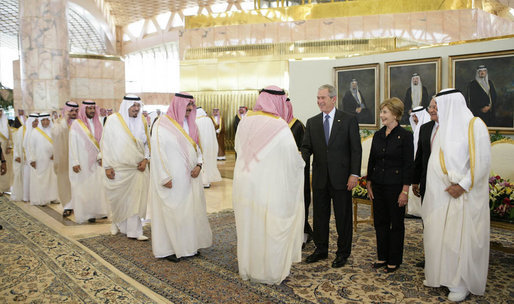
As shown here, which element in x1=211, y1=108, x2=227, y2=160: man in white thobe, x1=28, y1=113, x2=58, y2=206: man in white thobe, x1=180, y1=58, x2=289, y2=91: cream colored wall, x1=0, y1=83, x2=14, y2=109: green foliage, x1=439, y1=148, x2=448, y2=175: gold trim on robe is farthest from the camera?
x1=0, y1=83, x2=14, y2=109: green foliage

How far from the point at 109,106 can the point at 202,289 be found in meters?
14.4

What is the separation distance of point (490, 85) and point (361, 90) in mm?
2200

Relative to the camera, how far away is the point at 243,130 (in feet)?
11.8

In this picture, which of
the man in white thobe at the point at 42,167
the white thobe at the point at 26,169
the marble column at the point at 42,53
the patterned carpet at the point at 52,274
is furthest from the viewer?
the marble column at the point at 42,53

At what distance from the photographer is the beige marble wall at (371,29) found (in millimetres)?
12555

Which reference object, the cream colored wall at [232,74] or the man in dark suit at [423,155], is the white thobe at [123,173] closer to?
the man in dark suit at [423,155]

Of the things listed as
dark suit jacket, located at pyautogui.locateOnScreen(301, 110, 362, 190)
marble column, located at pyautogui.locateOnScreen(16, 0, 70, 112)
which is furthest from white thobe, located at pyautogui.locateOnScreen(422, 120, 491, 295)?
marble column, located at pyautogui.locateOnScreen(16, 0, 70, 112)

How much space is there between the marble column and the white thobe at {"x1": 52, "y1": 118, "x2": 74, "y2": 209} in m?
5.39

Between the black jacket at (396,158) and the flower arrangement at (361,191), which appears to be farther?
the flower arrangement at (361,191)

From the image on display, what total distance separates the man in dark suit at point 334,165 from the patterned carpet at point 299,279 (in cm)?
31

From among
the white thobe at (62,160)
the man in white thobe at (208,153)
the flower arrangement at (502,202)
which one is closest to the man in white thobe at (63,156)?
the white thobe at (62,160)

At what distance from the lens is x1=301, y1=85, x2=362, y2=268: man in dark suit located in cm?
394

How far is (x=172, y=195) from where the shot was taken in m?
4.27

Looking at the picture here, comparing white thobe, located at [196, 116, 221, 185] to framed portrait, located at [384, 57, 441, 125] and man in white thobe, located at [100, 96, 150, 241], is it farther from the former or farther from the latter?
framed portrait, located at [384, 57, 441, 125]
